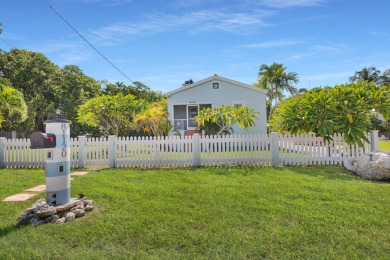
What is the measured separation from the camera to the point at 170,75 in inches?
810

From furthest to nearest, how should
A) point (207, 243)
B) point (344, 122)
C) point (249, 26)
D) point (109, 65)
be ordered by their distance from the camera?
point (109, 65) < point (249, 26) < point (344, 122) < point (207, 243)

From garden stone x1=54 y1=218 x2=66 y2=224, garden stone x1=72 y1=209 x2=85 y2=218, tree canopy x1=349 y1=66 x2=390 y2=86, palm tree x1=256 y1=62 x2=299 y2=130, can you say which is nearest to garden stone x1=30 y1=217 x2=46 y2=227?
garden stone x1=54 y1=218 x2=66 y2=224

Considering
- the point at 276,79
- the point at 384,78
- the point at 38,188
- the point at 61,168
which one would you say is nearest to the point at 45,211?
the point at 61,168

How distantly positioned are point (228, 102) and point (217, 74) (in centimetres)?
231

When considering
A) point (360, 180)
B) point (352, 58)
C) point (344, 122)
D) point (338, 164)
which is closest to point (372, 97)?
point (344, 122)

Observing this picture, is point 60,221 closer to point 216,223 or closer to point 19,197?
point 19,197

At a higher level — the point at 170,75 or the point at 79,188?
the point at 170,75

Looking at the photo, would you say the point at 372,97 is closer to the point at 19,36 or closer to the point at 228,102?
the point at 228,102

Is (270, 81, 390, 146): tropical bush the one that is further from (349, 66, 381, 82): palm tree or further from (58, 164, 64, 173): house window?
(349, 66, 381, 82): palm tree

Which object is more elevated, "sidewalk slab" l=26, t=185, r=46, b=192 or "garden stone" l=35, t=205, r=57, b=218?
"garden stone" l=35, t=205, r=57, b=218

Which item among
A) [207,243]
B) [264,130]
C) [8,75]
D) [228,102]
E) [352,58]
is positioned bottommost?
[207,243]

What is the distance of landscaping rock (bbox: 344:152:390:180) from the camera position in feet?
21.4

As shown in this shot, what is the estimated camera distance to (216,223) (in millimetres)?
3699

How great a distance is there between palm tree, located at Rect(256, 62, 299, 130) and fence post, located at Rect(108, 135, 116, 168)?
22632 millimetres
